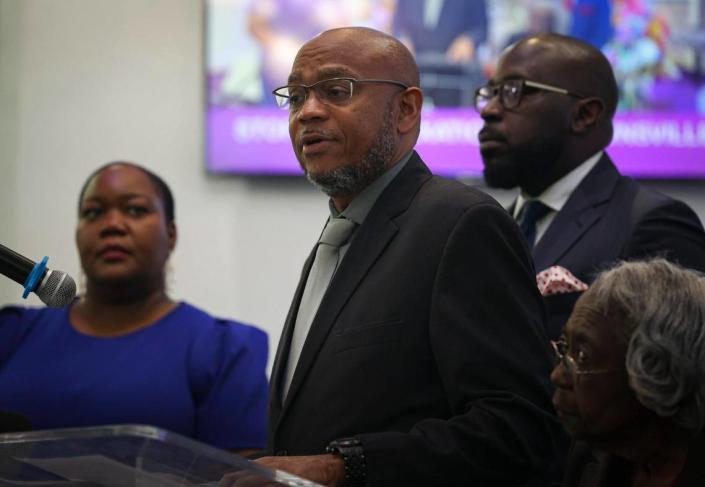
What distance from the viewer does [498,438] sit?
1.83 meters

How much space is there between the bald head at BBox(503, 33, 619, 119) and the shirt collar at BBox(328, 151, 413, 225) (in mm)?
861

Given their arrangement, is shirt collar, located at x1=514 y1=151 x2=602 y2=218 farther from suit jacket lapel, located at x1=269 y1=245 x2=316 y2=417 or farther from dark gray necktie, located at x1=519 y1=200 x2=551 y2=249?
suit jacket lapel, located at x1=269 y1=245 x2=316 y2=417

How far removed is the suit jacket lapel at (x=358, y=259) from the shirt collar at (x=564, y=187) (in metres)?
0.71

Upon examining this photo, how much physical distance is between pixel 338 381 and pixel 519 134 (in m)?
1.09

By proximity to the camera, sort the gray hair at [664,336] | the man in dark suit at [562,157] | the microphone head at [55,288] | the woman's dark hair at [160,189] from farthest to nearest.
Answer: the woman's dark hair at [160,189], the man in dark suit at [562,157], the gray hair at [664,336], the microphone head at [55,288]

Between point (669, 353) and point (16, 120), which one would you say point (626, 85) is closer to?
point (16, 120)

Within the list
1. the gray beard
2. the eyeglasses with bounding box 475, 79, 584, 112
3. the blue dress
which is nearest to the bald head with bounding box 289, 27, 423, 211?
the gray beard

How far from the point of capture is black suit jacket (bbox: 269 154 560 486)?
1836 mm

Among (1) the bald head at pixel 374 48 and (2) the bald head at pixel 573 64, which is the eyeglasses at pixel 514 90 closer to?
(2) the bald head at pixel 573 64

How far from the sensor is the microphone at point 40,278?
62.2 inches

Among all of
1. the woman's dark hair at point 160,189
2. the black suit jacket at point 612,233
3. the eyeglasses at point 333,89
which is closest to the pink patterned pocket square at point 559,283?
the black suit jacket at point 612,233

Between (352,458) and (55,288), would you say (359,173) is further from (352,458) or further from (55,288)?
(55,288)

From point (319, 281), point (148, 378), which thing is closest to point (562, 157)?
point (319, 281)

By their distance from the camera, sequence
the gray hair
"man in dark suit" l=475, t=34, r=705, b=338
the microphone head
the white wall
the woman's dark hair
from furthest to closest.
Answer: the white wall → the woman's dark hair → "man in dark suit" l=475, t=34, r=705, b=338 → the gray hair → the microphone head
